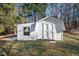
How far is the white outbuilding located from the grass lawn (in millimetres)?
48

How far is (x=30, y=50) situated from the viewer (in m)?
1.52

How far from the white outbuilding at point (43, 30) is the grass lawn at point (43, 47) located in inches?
1.9

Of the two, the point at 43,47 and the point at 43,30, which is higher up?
the point at 43,30

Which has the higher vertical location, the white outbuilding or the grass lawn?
the white outbuilding

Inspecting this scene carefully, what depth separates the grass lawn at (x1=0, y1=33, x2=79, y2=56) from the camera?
152 centimetres

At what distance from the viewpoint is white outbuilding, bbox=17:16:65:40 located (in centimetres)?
153

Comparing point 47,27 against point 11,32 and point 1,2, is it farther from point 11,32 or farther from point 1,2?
point 1,2

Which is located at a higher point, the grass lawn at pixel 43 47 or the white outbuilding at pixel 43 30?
the white outbuilding at pixel 43 30

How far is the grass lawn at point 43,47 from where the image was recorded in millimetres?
1518

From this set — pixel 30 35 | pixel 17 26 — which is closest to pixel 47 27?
pixel 30 35

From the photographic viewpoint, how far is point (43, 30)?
5.05 ft

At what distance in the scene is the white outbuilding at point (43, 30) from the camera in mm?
1534

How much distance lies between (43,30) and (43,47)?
16 cm

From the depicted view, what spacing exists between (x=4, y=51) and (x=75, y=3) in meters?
0.81
